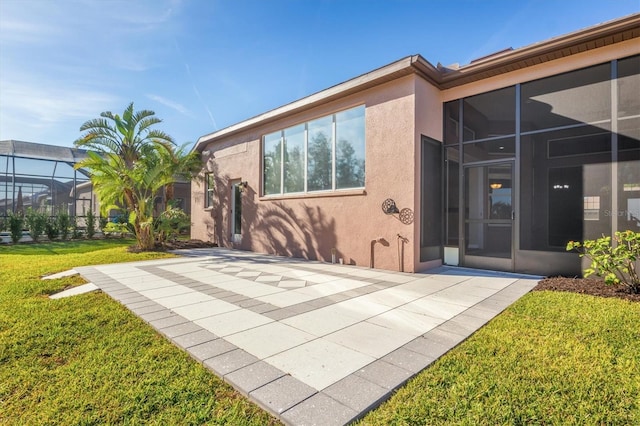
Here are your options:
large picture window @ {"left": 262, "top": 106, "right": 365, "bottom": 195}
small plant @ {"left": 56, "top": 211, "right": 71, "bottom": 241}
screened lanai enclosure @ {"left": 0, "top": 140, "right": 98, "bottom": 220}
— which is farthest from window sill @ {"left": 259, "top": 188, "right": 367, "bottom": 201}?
screened lanai enclosure @ {"left": 0, "top": 140, "right": 98, "bottom": 220}

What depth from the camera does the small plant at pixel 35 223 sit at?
13.0 metres

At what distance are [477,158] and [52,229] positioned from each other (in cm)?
1669

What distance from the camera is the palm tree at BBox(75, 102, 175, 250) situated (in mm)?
10062

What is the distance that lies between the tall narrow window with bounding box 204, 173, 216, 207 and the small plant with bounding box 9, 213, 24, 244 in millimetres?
7227

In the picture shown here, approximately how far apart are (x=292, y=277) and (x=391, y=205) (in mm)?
2680

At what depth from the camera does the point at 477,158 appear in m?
7.07

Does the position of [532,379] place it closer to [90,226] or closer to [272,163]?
[272,163]

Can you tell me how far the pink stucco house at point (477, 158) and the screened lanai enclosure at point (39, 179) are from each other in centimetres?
1575

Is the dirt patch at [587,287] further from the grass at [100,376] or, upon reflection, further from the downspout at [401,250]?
the grass at [100,376]

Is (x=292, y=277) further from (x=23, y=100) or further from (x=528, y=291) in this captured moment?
(x=23, y=100)

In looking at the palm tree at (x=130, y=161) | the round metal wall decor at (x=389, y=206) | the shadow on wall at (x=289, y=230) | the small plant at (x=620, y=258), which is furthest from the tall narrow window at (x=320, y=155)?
the small plant at (x=620, y=258)

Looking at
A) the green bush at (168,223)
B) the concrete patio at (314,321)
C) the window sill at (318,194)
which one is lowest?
the concrete patio at (314,321)

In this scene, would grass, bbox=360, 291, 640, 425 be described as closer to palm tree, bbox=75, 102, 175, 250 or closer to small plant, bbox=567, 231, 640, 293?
small plant, bbox=567, 231, 640, 293

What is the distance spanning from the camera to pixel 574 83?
5980 mm
